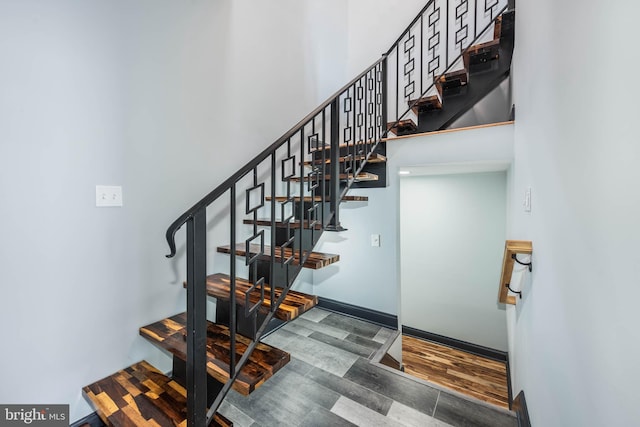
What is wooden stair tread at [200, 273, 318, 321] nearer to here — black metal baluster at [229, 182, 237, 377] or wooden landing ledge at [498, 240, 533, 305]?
black metal baluster at [229, 182, 237, 377]

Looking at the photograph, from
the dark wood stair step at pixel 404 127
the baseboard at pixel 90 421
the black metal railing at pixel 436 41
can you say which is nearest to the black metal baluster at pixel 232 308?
the baseboard at pixel 90 421

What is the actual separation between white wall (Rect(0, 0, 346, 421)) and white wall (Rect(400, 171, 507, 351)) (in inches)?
116

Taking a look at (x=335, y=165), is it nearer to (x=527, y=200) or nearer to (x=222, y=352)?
(x=527, y=200)

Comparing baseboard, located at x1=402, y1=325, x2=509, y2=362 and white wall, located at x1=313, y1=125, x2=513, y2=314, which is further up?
white wall, located at x1=313, y1=125, x2=513, y2=314

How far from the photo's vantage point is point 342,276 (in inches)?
119

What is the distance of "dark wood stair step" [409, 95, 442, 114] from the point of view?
2549 mm

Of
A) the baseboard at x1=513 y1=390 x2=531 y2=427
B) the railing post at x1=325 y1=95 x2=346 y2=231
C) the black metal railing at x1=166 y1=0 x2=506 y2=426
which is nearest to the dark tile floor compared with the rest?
the baseboard at x1=513 y1=390 x2=531 y2=427

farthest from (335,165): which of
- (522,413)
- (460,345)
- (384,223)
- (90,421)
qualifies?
(460,345)

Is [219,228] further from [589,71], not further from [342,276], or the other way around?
[589,71]

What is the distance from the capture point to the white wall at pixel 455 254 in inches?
139

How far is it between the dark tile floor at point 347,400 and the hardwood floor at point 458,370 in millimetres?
1342

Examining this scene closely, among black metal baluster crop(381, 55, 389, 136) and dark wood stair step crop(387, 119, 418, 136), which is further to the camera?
black metal baluster crop(381, 55, 389, 136)

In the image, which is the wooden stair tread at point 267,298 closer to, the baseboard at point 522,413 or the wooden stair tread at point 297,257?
the wooden stair tread at point 297,257

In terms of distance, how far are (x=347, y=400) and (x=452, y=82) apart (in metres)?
2.81
